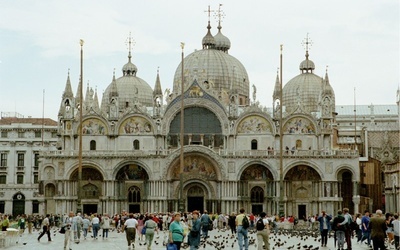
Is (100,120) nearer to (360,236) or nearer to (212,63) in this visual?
(212,63)

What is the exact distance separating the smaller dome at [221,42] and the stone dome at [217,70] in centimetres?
356

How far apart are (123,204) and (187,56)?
20957 millimetres

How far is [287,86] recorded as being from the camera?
94188 millimetres

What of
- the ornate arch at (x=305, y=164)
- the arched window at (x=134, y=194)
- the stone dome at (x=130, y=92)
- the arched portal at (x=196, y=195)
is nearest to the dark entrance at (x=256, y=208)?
the ornate arch at (x=305, y=164)

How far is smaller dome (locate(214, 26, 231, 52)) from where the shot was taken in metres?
92.6

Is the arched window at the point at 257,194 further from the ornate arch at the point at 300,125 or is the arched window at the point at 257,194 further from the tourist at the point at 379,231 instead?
the tourist at the point at 379,231

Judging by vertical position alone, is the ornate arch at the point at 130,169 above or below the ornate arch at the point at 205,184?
above

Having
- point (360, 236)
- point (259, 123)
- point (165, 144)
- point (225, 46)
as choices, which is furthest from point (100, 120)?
point (360, 236)

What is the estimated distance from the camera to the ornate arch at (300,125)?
7638cm

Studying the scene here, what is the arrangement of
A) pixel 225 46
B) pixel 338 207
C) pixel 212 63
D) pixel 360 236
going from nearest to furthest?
pixel 360 236 → pixel 338 207 → pixel 212 63 → pixel 225 46

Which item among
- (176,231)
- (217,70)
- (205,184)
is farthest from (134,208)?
(176,231)

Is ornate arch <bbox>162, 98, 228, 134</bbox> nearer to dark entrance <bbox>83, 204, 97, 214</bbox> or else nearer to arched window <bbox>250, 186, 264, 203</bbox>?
arched window <bbox>250, 186, 264, 203</bbox>

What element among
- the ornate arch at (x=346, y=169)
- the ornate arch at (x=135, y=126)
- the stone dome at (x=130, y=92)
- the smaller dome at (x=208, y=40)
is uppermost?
the smaller dome at (x=208, y=40)

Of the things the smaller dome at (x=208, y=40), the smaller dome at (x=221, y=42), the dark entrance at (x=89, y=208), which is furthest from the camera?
the smaller dome at (x=221, y=42)
